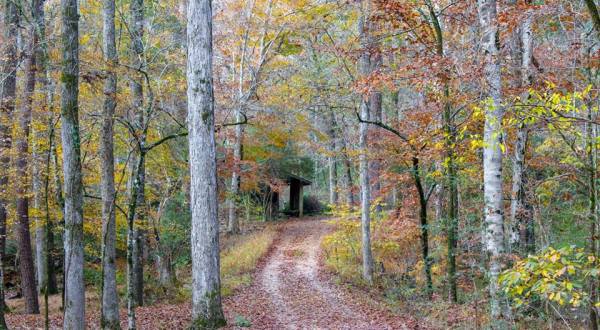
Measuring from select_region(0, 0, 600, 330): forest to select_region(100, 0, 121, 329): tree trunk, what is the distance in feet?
0.12

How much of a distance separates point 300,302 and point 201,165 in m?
5.51

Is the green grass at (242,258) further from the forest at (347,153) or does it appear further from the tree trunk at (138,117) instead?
the tree trunk at (138,117)

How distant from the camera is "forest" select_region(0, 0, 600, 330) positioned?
721 centimetres

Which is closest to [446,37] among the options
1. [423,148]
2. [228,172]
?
[423,148]

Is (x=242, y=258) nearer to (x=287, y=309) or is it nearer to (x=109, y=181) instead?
(x=287, y=309)

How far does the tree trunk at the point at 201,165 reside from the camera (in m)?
8.23

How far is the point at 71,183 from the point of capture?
739 centimetres

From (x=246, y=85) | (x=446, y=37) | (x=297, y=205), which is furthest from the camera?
(x=297, y=205)

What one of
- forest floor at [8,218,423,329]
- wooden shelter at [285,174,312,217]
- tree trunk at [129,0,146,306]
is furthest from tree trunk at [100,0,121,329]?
wooden shelter at [285,174,312,217]

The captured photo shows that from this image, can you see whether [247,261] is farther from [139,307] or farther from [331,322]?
[331,322]

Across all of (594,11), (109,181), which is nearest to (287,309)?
(109,181)

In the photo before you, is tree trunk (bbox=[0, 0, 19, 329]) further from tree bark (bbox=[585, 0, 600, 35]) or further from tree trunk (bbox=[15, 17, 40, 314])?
tree bark (bbox=[585, 0, 600, 35])

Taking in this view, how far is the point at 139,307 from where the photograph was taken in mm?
12469

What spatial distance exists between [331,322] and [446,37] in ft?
25.6
